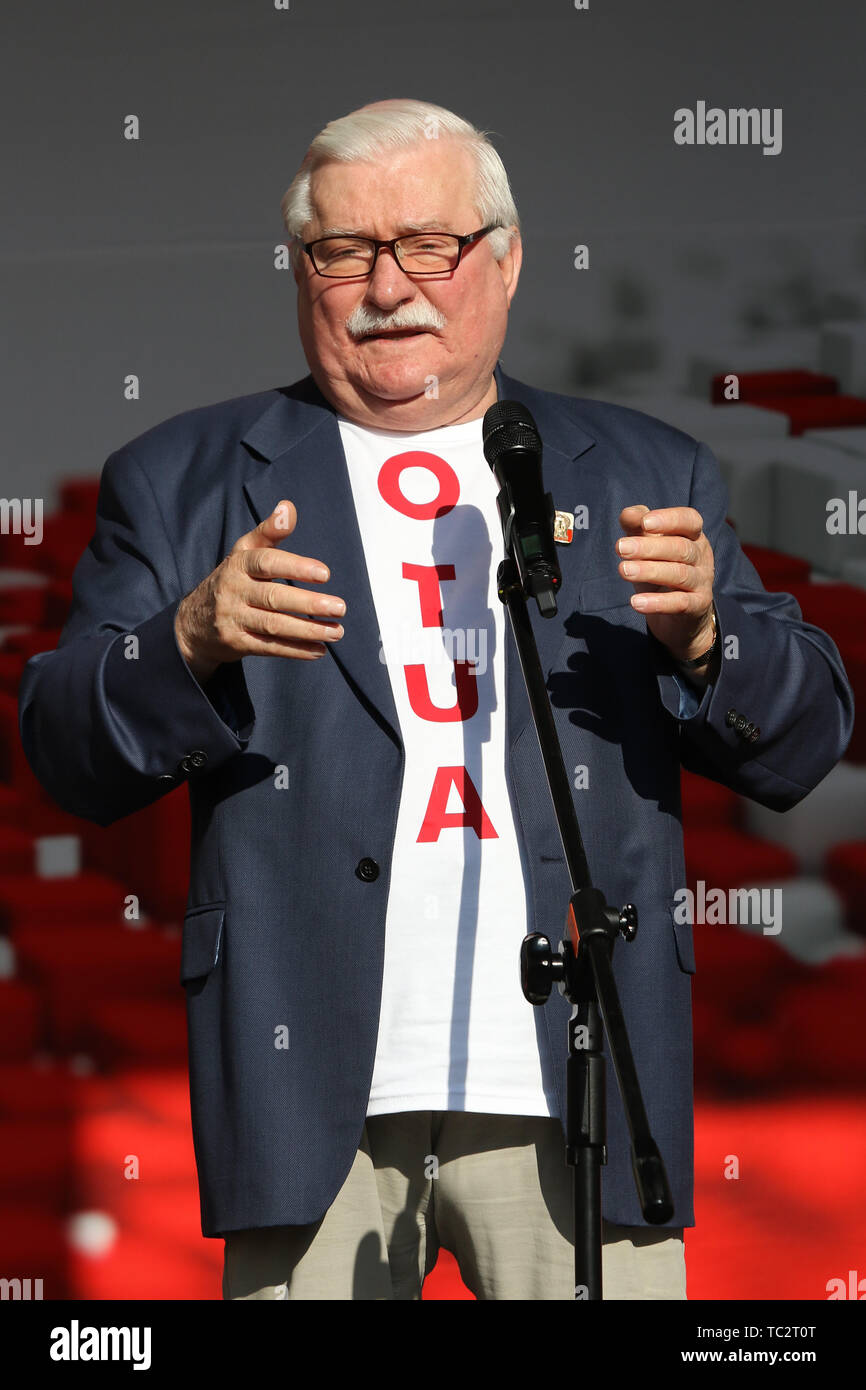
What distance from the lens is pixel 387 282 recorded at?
7.37 ft

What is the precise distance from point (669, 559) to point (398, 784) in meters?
0.44

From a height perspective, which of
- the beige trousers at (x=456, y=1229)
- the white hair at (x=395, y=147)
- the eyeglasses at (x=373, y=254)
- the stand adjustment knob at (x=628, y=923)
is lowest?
the beige trousers at (x=456, y=1229)

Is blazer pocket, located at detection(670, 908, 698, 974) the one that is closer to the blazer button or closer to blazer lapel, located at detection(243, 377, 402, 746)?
blazer lapel, located at detection(243, 377, 402, 746)

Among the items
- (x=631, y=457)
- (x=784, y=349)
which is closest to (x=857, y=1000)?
(x=784, y=349)

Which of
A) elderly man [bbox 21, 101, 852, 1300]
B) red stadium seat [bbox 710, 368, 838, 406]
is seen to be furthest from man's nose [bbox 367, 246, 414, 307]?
red stadium seat [bbox 710, 368, 838, 406]

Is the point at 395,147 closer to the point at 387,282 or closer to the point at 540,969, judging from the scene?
the point at 387,282

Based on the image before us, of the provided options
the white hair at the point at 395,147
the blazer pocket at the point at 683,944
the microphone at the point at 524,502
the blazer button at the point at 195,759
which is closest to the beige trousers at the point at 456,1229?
the blazer pocket at the point at 683,944

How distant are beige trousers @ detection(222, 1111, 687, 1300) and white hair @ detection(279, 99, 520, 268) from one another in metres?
1.12

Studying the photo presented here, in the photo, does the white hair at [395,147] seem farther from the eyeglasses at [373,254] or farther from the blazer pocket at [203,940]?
the blazer pocket at [203,940]

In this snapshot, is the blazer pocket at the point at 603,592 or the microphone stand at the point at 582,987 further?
the blazer pocket at the point at 603,592

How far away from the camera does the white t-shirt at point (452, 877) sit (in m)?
2.07

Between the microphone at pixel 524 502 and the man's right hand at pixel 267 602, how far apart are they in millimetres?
195

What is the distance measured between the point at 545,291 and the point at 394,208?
6.57 feet

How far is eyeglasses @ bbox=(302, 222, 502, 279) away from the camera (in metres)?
2.27
